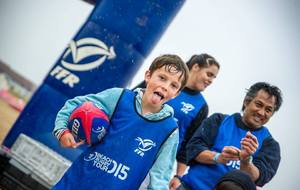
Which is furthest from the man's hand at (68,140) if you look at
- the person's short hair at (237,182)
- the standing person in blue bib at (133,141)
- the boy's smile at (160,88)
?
the person's short hair at (237,182)

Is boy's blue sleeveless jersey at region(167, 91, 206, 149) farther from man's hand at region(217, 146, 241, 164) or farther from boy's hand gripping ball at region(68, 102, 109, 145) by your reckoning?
boy's hand gripping ball at region(68, 102, 109, 145)

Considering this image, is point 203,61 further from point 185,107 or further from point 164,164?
point 164,164

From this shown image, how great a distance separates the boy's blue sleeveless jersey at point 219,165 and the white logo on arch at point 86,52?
1.68m

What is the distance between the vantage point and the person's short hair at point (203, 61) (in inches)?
91.8

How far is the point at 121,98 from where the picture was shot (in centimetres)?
Result: 168

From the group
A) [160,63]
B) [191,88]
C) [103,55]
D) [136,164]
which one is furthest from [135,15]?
[136,164]

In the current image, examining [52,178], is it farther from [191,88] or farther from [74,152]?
[191,88]

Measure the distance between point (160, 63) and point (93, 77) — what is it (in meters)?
1.87

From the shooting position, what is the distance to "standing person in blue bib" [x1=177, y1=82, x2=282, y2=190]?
6.18 ft

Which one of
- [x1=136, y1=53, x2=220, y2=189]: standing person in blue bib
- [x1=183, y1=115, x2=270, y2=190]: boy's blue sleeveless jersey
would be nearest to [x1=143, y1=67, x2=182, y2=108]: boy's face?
[x1=183, y1=115, x2=270, y2=190]: boy's blue sleeveless jersey

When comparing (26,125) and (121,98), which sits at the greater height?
(121,98)

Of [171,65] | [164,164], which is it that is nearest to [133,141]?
[164,164]

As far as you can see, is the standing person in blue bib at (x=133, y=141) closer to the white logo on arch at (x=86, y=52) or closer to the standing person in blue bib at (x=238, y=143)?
the standing person in blue bib at (x=238, y=143)

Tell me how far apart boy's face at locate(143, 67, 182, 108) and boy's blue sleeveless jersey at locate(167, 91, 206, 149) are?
662 mm
